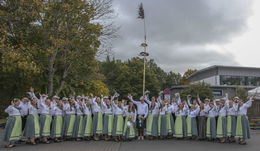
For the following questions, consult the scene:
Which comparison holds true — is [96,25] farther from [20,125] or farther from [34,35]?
[20,125]

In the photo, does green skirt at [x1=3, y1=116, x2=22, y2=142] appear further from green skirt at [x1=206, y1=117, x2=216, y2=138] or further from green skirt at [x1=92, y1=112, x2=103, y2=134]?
green skirt at [x1=206, y1=117, x2=216, y2=138]

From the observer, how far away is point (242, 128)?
410 inches

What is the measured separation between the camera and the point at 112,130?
445 inches

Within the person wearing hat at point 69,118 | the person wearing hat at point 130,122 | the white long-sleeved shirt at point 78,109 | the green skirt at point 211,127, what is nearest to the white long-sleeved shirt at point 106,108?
the person wearing hat at point 130,122

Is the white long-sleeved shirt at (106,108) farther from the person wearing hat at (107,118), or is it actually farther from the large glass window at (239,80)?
the large glass window at (239,80)

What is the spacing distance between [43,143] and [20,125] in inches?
48.6

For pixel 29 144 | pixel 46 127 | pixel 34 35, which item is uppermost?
pixel 34 35

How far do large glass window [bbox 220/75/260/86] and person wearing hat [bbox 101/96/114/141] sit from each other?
39.5 m

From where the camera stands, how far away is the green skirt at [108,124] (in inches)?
444

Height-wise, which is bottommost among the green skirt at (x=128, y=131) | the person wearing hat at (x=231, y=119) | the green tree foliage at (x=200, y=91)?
the green skirt at (x=128, y=131)

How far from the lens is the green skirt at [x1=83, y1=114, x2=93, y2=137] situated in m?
11.3

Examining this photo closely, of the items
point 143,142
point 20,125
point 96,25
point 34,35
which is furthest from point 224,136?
point 34,35

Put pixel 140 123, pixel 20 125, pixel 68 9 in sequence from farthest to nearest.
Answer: pixel 68 9 → pixel 140 123 → pixel 20 125

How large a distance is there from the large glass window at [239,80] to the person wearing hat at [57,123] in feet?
134
